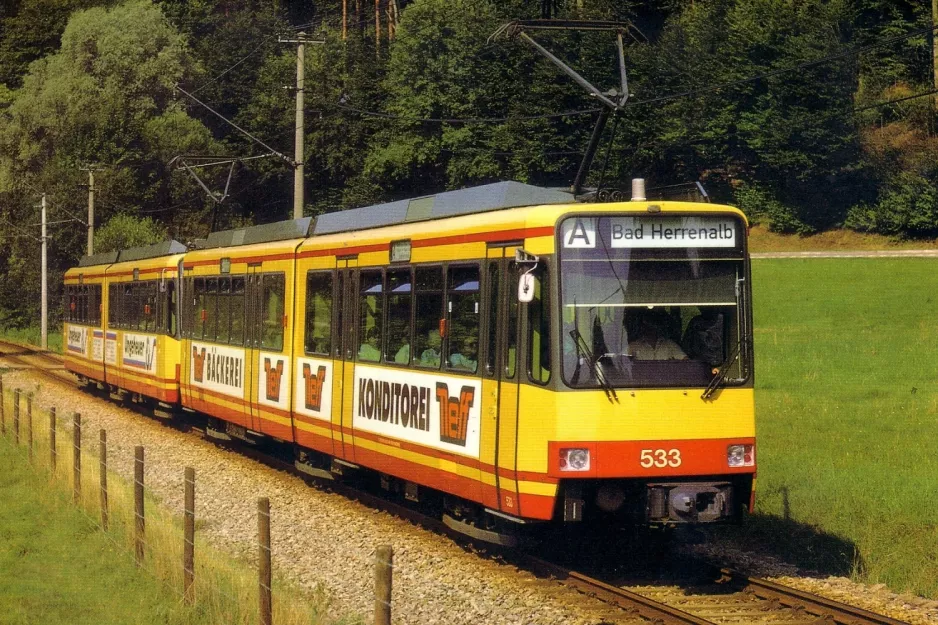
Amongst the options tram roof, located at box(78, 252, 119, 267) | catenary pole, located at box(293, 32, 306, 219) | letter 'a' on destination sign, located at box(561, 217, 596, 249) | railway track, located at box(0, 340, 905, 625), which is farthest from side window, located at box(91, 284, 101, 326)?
letter 'a' on destination sign, located at box(561, 217, 596, 249)

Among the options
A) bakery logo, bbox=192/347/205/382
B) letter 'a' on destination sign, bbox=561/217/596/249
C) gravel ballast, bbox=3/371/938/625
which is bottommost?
gravel ballast, bbox=3/371/938/625

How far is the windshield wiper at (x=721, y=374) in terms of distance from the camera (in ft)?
34.9

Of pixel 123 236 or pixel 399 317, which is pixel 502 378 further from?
pixel 123 236

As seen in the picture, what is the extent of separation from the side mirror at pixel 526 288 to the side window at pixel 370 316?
375 centimetres

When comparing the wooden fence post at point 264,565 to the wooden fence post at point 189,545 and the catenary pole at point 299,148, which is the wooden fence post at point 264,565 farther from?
the catenary pole at point 299,148

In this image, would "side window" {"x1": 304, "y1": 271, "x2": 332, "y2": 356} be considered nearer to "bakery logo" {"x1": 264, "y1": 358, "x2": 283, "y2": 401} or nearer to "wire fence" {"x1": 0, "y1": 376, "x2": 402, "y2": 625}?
"bakery logo" {"x1": 264, "y1": 358, "x2": 283, "y2": 401}

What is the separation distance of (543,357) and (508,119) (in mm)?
53827

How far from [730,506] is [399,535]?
3.75 metres

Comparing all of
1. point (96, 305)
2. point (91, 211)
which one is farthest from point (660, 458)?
point (91, 211)

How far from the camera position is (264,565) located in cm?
867

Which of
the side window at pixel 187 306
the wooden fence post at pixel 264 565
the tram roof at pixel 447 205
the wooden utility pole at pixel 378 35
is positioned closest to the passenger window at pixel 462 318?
the tram roof at pixel 447 205

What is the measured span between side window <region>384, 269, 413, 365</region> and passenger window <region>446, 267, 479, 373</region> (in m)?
1.00

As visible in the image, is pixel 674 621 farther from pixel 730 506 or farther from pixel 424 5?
pixel 424 5

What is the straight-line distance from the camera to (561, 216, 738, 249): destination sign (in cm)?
1048
